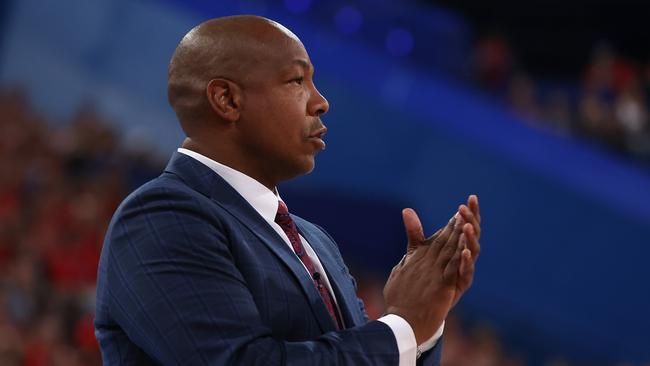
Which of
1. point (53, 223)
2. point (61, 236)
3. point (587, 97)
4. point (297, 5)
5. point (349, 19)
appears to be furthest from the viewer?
point (587, 97)

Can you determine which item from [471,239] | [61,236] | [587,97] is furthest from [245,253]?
[587,97]

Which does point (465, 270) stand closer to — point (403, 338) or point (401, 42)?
point (403, 338)

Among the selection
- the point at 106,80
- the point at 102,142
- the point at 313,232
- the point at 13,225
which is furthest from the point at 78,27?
the point at 313,232

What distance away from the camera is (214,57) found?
182 centimetres

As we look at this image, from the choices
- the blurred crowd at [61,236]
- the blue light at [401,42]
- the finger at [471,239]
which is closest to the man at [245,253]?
the finger at [471,239]

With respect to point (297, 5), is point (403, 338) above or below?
above

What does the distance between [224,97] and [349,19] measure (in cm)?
745

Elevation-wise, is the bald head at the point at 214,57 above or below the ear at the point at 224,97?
above

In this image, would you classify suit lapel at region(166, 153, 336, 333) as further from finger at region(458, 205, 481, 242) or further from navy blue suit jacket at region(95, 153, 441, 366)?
finger at region(458, 205, 481, 242)

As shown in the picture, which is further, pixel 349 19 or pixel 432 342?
pixel 349 19

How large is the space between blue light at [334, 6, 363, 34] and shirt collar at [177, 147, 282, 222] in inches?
288

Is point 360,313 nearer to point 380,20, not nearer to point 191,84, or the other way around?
point 191,84

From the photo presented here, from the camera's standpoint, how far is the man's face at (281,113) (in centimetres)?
182

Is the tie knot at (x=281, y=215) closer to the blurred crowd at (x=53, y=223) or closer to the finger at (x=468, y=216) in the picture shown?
the finger at (x=468, y=216)
